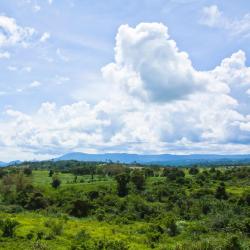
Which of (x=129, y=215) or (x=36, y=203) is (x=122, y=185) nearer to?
(x=36, y=203)

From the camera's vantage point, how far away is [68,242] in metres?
43.7

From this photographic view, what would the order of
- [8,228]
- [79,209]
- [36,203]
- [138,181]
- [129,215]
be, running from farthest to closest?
[138,181] < [36,203] < [79,209] < [129,215] < [8,228]

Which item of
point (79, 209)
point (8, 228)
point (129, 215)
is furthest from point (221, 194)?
point (8, 228)

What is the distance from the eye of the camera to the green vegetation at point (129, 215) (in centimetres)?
4422

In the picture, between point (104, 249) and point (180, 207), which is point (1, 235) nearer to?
point (104, 249)

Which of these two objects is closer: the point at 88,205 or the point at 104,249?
the point at 104,249

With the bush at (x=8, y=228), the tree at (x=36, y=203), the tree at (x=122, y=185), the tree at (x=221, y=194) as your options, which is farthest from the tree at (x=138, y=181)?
the bush at (x=8, y=228)

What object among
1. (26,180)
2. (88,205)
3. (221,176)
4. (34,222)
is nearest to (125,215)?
(88,205)

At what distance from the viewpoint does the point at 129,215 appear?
71.8 meters

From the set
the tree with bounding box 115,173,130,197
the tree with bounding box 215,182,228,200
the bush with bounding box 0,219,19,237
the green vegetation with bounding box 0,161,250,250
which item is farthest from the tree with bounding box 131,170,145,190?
the bush with bounding box 0,219,19,237

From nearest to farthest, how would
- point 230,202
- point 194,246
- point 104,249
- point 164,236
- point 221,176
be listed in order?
1. point 194,246
2. point 104,249
3. point 164,236
4. point 230,202
5. point 221,176

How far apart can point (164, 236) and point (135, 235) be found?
11.9 ft

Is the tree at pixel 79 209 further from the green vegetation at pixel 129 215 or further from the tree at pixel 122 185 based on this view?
the tree at pixel 122 185

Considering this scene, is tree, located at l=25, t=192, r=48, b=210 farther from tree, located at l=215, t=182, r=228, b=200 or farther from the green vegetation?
tree, located at l=215, t=182, r=228, b=200
